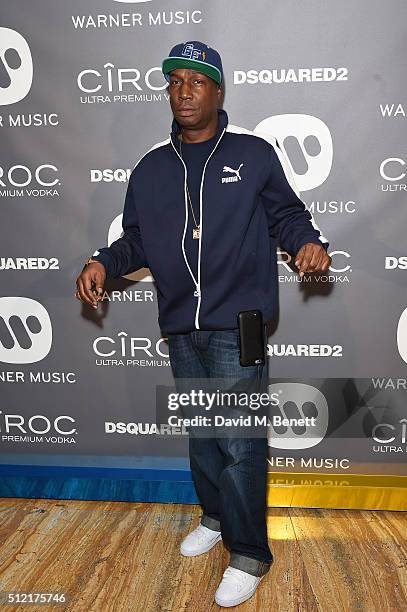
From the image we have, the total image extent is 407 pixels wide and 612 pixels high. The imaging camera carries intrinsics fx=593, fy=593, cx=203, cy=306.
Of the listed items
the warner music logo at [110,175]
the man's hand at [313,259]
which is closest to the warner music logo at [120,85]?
the warner music logo at [110,175]

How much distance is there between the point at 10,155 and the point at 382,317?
1641 mm

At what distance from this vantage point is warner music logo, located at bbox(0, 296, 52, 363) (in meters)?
2.53

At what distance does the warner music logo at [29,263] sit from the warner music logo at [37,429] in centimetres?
65

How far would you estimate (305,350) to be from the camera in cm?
244

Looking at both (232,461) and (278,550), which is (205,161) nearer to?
(232,461)

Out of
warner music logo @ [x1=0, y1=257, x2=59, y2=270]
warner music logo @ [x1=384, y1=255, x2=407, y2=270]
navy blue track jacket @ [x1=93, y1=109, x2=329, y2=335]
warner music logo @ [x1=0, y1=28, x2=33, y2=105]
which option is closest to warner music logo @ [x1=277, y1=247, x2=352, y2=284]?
warner music logo @ [x1=384, y1=255, x2=407, y2=270]

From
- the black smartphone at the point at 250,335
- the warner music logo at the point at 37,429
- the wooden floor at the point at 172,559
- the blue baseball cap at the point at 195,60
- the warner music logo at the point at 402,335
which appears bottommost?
the wooden floor at the point at 172,559

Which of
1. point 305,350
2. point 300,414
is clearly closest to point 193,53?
point 305,350

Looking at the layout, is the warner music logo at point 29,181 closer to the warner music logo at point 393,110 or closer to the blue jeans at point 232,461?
the blue jeans at point 232,461

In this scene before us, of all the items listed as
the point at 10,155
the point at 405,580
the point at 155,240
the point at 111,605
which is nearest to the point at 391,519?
the point at 405,580

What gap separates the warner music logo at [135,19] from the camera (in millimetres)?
2234

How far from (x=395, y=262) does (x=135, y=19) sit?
1.37 metres

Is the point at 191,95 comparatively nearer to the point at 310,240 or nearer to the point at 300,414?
the point at 310,240

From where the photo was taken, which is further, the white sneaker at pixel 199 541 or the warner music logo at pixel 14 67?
the warner music logo at pixel 14 67
